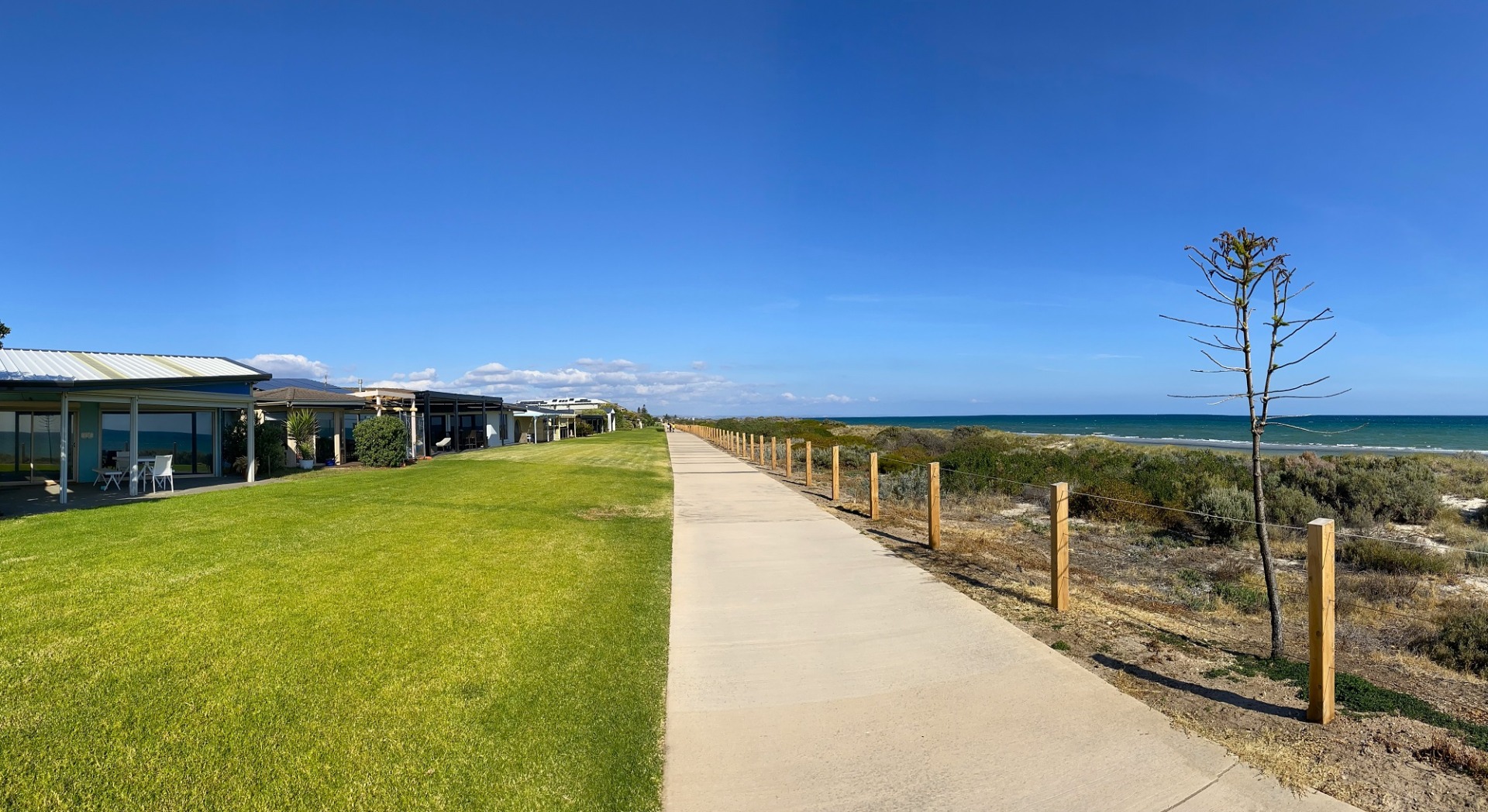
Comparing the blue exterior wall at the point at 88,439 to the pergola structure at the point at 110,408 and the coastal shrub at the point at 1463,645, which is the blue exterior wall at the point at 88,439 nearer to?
the pergola structure at the point at 110,408

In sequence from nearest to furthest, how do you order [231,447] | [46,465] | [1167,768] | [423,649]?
[1167,768] → [423,649] → [46,465] → [231,447]

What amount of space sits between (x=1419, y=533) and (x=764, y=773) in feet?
42.2

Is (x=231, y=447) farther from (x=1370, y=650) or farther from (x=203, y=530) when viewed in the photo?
(x=1370, y=650)

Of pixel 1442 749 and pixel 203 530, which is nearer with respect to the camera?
pixel 1442 749

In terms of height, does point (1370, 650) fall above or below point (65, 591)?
below

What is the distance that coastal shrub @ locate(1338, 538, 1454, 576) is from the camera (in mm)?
8077

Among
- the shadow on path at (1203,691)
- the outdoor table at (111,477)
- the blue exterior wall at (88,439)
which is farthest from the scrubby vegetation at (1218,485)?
the blue exterior wall at (88,439)

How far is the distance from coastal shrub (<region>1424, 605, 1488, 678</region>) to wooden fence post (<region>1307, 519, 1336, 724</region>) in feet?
7.49

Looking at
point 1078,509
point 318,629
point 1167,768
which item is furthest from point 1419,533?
point 318,629

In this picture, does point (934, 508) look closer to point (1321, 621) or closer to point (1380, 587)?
point (1380, 587)

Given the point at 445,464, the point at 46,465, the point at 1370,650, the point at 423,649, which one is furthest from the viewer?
the point at 445,464

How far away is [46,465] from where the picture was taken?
1680cm

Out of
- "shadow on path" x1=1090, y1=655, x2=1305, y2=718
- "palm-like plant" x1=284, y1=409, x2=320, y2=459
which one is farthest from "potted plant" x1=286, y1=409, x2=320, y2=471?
"shadow on path" x1=1090, y1=655, x2=1305, y2=718

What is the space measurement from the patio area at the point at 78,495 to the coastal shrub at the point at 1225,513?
706 inches
